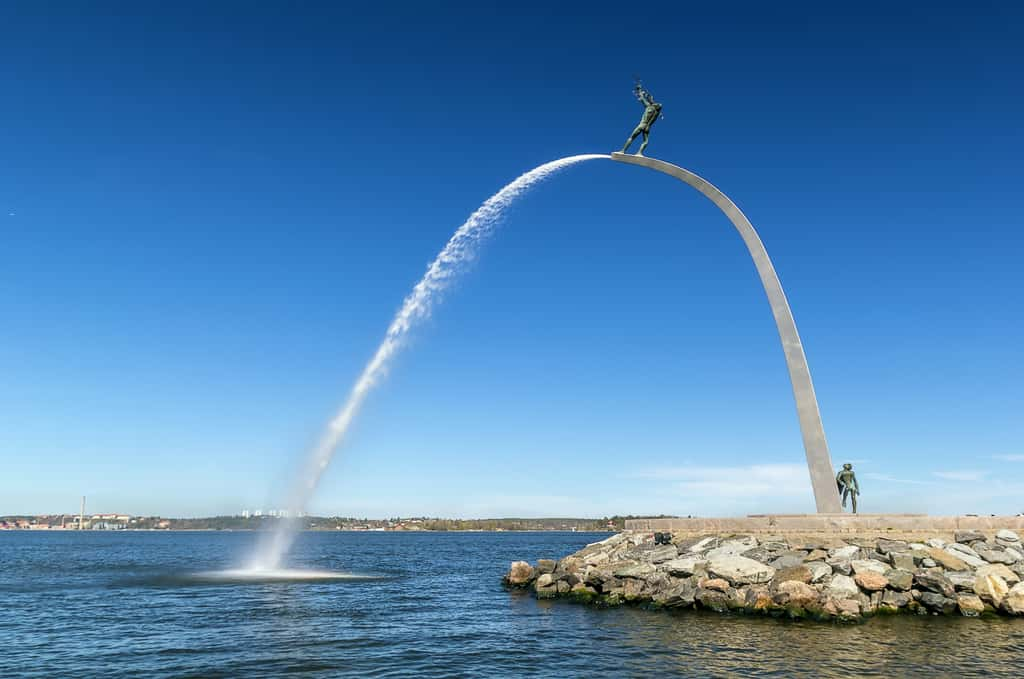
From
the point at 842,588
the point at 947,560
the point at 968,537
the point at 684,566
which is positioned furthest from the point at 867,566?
the point at 684,566

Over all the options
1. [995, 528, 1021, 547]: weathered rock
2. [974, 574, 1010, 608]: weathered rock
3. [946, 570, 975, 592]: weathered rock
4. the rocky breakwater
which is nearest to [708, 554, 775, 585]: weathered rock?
the rocky breakwater

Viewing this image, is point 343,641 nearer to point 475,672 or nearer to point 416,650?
point 416,650

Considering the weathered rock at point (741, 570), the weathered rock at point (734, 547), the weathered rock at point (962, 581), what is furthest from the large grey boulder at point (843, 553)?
the weathered rock at point (962, 581)

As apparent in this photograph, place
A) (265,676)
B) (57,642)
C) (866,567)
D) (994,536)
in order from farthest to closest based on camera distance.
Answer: (994,536), (866,567), (57,642), (265,676)

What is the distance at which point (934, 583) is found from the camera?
2381 centimetres

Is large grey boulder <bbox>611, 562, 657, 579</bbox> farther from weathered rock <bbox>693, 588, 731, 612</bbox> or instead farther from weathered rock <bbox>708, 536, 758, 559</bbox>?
weathered rock <bbox>693, 588, 731, 612</bbox>

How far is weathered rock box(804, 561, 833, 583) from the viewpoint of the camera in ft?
80.5

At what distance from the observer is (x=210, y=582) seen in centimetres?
4056

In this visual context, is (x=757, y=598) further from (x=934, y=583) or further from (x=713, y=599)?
(x=934, y=583)

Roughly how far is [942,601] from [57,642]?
27.1m

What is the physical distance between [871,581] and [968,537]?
6.36 m

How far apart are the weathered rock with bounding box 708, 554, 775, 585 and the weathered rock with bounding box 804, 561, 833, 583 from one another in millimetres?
1245

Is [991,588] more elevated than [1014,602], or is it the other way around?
[991,588]

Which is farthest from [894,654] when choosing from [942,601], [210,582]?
[210,582]
